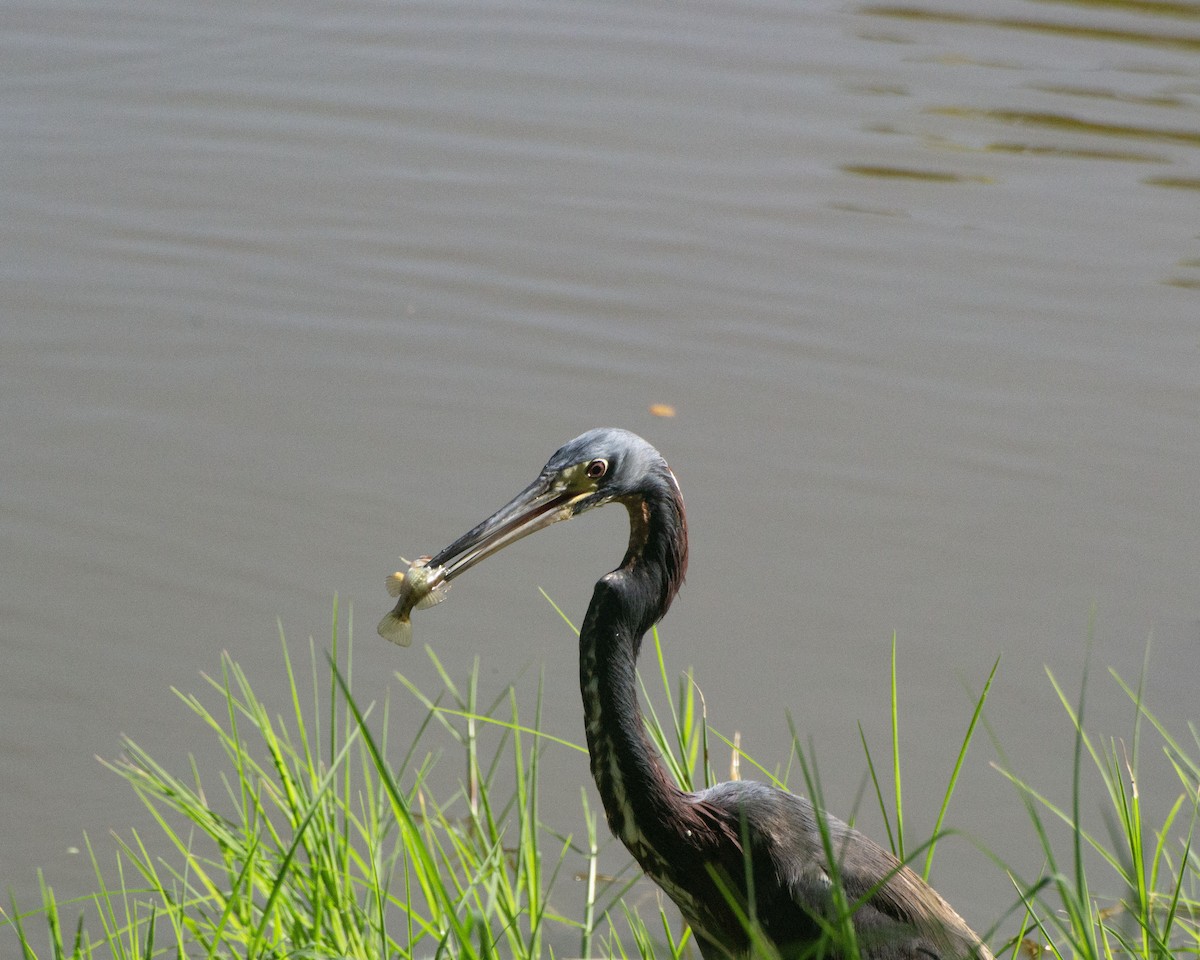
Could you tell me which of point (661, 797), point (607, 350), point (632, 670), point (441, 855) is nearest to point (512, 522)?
point (632, 670)

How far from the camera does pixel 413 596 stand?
287 centimetres

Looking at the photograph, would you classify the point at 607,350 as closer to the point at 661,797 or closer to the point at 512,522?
the point at 512,522

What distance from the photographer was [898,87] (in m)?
9.00

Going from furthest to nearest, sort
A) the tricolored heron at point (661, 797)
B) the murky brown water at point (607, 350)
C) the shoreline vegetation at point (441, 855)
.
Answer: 1. the murky brown water at point (607, 350)
2. the tricolored heron at point (661, 797)
3. the shoreline vegetation at point (441, 855)

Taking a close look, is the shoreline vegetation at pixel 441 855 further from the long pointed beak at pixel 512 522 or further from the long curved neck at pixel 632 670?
the long pointed beak at pixel 512 522

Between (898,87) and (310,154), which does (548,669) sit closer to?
(310,154)

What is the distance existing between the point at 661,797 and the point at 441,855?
2.69 ft

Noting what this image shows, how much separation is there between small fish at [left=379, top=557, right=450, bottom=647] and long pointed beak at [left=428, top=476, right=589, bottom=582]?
0.05ft

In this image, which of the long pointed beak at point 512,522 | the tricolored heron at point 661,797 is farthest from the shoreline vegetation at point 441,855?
the long pointed beak at point 512,522

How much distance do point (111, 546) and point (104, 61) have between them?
4.63 metres

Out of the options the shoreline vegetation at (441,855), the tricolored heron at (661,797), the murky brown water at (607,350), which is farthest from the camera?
the murky brown water at (607,350)

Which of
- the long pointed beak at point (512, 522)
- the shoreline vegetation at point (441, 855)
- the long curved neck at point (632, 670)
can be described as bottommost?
the shoreline vegetation at point (441, 855)

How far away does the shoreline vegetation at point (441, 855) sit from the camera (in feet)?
8.13

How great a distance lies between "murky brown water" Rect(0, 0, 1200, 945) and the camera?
4.82 meters
